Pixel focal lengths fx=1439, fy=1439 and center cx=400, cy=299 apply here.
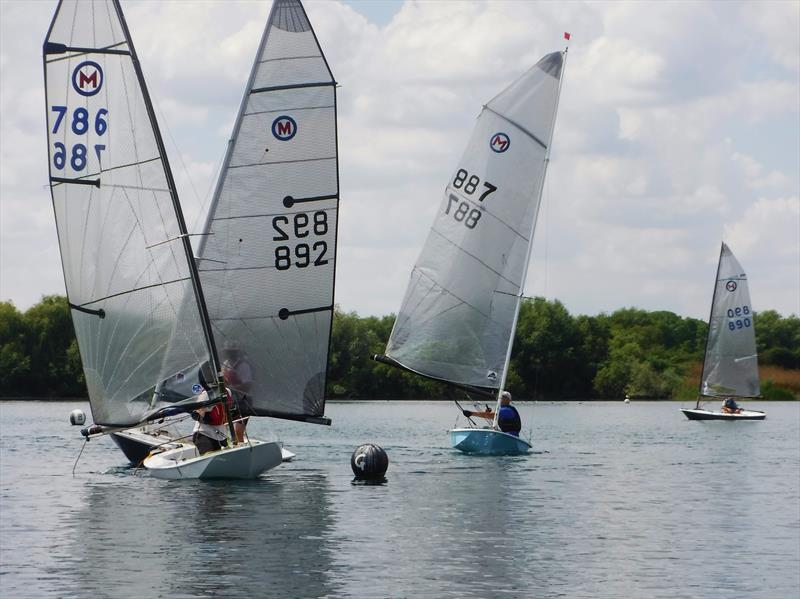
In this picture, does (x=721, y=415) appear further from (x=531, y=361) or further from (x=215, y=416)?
(x=531, y=361)

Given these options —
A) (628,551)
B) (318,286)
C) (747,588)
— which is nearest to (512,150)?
(318,286)

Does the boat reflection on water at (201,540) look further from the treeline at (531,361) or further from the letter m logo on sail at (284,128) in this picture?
the treeline at (531,361)

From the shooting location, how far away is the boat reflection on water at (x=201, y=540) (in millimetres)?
20516

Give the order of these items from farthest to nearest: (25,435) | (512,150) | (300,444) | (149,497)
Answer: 1. (25,435)
2. (300,444)
3. (512,150)
4. (149,497)

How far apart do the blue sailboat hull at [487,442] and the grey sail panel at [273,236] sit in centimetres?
811

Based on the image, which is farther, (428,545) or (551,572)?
(428,545)

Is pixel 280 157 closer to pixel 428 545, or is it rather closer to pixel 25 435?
pixel 428 545

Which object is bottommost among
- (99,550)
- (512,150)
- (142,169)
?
(99,550)

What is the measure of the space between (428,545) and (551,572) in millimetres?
3180

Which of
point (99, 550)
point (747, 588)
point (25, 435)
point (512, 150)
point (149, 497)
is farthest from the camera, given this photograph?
point (25, 435)

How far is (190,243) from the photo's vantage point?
3272cm

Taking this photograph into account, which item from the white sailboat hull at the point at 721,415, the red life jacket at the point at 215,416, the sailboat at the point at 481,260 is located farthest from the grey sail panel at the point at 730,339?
the red life jacket at the point at 215,416

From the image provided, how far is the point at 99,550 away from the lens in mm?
23703

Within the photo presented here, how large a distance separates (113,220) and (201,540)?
33.6 ft
